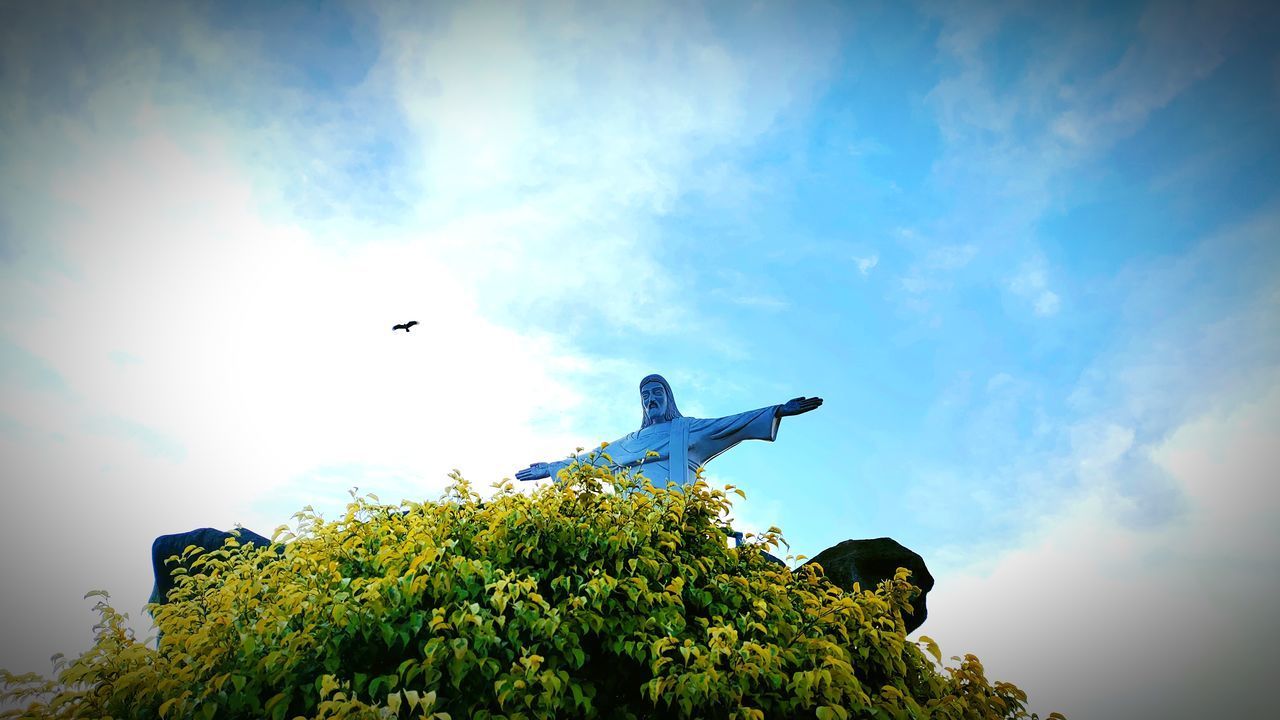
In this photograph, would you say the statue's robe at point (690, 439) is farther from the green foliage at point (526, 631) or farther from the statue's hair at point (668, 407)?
the green foliage at point (526, 631)

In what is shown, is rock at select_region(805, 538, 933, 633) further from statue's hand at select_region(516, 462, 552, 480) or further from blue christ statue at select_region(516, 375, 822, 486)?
statue's hand at select_region(516, 462, 552, 480)

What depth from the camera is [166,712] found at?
4000mm

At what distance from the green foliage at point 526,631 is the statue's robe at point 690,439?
19.7 ft

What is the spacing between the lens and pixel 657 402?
13.1m

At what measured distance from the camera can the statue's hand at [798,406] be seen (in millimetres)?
11021

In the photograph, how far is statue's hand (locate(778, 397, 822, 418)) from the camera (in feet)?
36.2

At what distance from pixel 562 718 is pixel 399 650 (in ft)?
3.64

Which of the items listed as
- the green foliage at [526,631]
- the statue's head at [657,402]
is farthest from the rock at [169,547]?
the statue's head at [657,402]

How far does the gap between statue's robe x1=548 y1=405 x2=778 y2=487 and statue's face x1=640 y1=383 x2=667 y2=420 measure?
229 mm

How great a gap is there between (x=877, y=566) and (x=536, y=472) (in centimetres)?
689

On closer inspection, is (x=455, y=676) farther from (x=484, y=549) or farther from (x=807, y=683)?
(x=807, y=683)

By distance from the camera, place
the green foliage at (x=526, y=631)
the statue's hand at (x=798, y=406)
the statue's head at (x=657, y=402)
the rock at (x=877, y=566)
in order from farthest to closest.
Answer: the statue's head at (x=657, y=402) → the statue's hand at (x=798, y=406) → the rock at (x=877, y=566) → the green foliage at (x=526, y=631)

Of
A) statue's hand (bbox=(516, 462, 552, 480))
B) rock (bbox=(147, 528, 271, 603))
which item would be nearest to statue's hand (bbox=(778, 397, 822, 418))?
statue's hand (bbox=(516, 462, 552, 480))

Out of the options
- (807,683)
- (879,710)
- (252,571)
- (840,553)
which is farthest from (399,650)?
(840,553)
